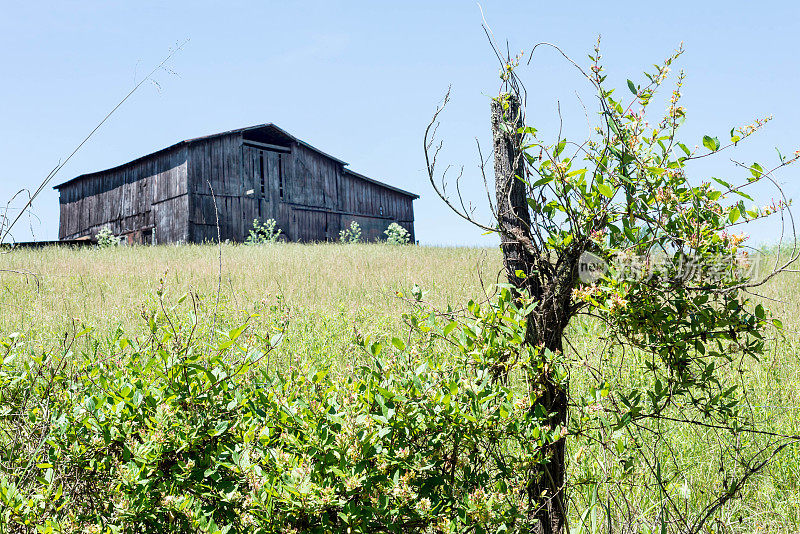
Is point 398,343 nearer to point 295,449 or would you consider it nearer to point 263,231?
point 295,449

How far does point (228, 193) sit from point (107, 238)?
24.2ft

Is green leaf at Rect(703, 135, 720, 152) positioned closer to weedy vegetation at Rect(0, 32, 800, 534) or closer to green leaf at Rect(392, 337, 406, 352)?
weedy vegetation at Rect(0, 32, 800, 534)

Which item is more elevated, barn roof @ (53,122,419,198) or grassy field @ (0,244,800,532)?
barn roof @ (53,122,419,198)

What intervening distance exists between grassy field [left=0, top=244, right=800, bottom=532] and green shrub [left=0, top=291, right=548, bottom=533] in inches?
13.7

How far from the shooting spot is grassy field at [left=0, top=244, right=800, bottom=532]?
3484 millimetres

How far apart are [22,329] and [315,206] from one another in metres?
21.7

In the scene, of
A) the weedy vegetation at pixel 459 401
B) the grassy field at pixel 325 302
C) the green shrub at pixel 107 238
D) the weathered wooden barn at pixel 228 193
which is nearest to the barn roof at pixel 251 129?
the weathered wooden barn at pixel 228 193

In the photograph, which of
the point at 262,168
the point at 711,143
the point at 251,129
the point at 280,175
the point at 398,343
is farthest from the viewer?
the point at 280,175

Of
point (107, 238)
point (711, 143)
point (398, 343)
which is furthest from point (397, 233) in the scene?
point (398, 343)

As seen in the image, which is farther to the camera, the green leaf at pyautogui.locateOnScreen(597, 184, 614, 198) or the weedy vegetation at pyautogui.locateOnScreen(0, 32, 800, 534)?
the green leaf at pyautogui.locateOnScreen(597, 184, 614, 198)

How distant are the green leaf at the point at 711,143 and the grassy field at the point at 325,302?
96cm

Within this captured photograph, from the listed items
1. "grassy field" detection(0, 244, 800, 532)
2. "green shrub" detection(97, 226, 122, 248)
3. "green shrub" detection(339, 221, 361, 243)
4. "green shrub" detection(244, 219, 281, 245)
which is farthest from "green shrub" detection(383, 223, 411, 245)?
"green shrub" detection(97, 226, 122, 248)

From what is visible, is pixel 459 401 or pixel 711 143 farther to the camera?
pixel 711 143

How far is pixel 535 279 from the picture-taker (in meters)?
2.54
